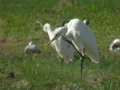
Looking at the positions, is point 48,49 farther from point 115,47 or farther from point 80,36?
point 80,36

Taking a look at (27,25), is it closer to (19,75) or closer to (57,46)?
(57,46)

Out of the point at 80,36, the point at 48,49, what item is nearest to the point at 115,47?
the point at 48,49

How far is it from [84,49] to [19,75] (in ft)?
4.02

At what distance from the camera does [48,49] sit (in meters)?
10.3

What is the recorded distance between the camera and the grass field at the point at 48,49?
6.23 m

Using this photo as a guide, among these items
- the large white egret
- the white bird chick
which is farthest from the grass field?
the large white egret

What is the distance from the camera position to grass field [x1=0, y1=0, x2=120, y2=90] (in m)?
6.23

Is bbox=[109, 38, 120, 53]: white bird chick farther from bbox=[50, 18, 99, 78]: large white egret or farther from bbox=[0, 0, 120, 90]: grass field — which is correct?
bbox=[50, 18, 99, 78]: large white egret

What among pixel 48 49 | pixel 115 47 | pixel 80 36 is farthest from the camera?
pixel 48 49

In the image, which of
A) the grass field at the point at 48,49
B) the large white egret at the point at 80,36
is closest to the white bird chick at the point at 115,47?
the grass field at the point at 48,49

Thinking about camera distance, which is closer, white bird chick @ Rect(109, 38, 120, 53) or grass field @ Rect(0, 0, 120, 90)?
grass field @ Rect(0, 0, 120, 90)

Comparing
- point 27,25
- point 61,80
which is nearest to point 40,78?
point 61,80

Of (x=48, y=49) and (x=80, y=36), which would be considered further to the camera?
(x=48, y=49)

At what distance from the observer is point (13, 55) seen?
9.71 m
